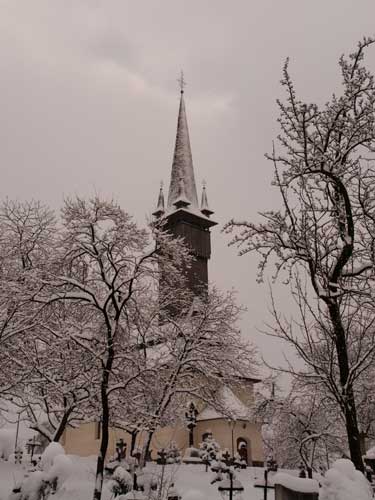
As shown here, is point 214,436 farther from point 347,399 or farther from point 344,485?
point 344,485

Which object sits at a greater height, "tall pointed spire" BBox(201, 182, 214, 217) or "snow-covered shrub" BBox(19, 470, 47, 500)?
"tall pointed spire" BBox(201, 182, 214, 217)

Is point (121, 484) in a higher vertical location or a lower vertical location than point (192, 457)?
lower

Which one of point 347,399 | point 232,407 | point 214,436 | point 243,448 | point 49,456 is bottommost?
point 243,448

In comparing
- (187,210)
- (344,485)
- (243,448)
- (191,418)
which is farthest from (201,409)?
(344,485)

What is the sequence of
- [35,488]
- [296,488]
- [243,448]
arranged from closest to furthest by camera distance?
[296,488]
[35,488]
[243,448]

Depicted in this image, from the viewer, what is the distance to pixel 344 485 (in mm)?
7336

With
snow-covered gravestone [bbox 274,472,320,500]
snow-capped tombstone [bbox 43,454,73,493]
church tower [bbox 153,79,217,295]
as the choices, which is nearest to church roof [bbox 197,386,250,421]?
church tower [bbox 153,79,217,295]

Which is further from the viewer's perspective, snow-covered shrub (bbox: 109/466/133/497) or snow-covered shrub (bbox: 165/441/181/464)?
snow-covered shrub (bbox: 165/441/181/464)

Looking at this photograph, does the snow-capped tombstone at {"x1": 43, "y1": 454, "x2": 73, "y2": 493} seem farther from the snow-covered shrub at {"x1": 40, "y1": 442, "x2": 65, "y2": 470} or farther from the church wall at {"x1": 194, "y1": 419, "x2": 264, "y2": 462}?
the church wall at {"x1": 194, "y1": 419, "x2": 264, "y2": 462}

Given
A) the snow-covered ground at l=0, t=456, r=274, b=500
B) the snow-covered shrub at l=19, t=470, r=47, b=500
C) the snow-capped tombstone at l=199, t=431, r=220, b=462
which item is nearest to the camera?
the snow-covered shrub at l=19, t=470, r=47, b=500

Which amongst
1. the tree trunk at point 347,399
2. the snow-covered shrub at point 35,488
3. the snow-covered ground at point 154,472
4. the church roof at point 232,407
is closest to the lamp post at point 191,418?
the church roof at point 232,407

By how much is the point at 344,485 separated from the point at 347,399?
1.63 meters

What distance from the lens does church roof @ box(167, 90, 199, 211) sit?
161 feet

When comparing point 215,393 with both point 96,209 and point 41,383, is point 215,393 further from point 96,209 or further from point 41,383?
point 96,209
